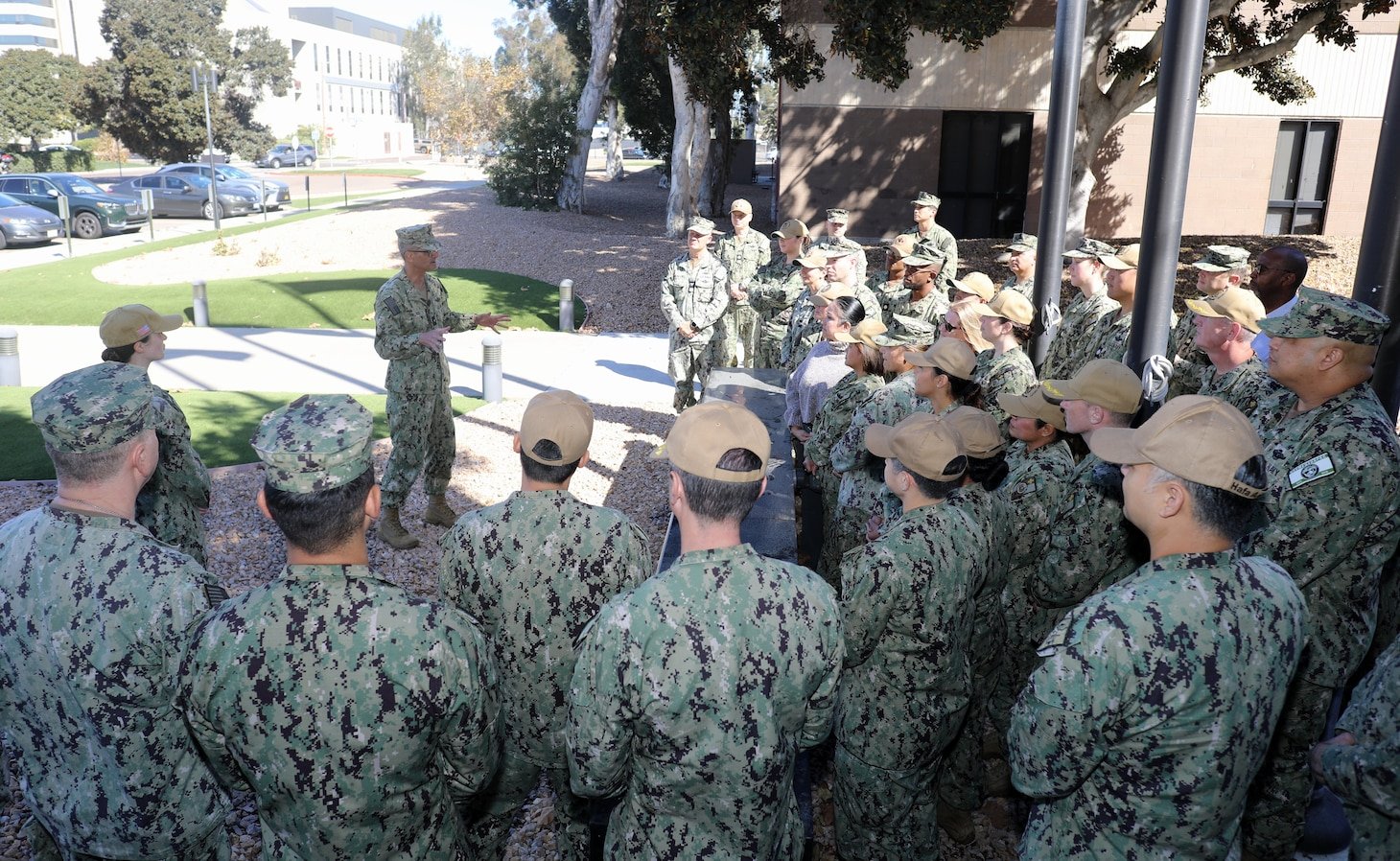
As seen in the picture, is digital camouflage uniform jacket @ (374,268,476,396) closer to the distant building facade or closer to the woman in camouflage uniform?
the woman in camouflage uniform

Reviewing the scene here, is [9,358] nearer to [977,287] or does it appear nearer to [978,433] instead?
[977,287]

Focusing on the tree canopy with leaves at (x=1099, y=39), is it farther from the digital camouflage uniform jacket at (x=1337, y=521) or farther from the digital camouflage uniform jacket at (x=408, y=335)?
the digital camouflage uniform jacket at (x=1337, y=521)

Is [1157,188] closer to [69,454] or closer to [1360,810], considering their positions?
[1360,810]

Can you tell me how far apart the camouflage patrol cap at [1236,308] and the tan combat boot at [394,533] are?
5.46m

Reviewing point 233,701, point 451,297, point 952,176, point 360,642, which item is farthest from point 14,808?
point 952,176

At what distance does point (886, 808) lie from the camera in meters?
3.84

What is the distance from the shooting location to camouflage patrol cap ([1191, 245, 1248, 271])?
6066mm

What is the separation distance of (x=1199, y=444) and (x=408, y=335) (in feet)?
19.0

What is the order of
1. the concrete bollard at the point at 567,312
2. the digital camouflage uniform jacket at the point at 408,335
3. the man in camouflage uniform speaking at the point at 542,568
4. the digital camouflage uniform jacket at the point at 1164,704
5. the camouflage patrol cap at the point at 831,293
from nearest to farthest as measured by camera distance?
the digital camouflage uniform jacket at the point at 1164,704
the man in camouflage uniform speaking at the point at 542,568
the camouflage patrol cap at the point at 831,293
the digital camouflage uniform jacket at the point at 408,335
the concrete bollard at the point at 567,312

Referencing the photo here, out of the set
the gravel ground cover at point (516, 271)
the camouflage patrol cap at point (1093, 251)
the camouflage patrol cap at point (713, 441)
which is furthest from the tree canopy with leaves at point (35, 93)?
the camouflage patrol cap at point (713, 441)

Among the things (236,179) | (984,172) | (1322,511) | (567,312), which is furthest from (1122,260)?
(236,179)

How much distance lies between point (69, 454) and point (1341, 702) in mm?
5821

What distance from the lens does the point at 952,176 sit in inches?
842

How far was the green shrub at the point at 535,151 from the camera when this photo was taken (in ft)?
93.1
